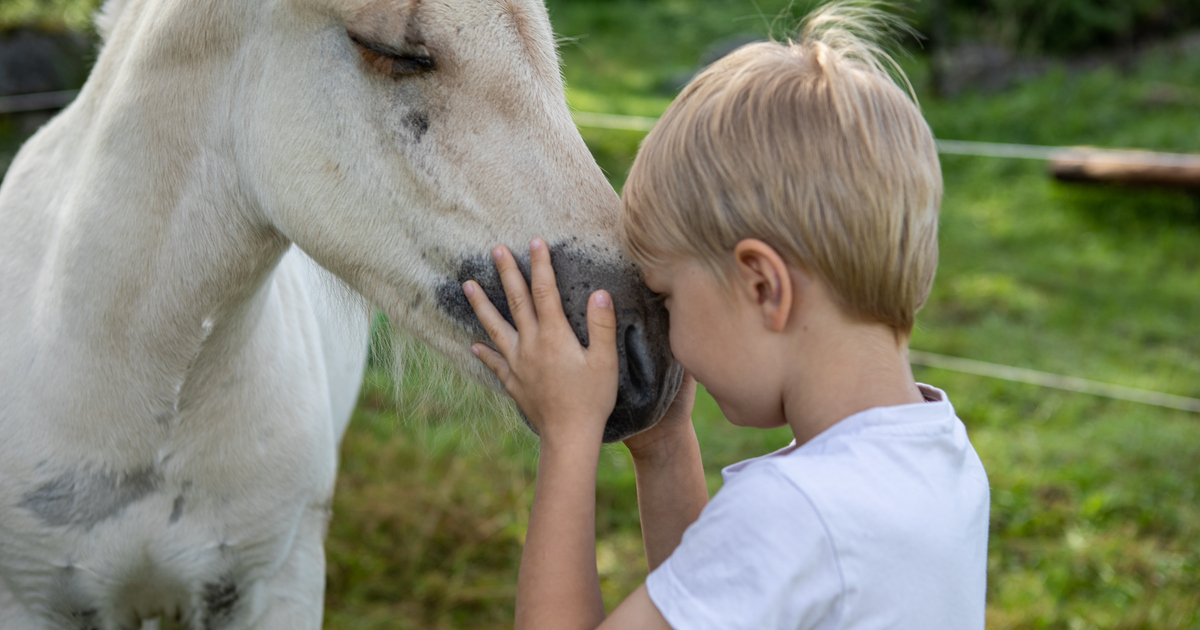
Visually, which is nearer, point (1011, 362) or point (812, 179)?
point (812, 179)

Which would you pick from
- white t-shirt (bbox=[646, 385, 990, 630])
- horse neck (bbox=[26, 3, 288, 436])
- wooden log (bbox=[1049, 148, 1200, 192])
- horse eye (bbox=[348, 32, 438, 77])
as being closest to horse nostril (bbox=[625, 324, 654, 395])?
white t-shirt (bbox=[646, 385, 990, 630])

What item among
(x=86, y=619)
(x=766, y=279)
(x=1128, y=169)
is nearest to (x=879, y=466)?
(x=766, y=279)

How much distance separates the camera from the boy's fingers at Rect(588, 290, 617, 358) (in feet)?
3.89

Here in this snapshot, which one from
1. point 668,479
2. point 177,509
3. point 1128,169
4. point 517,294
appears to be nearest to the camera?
point 517,294

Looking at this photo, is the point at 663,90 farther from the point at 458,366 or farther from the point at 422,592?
the point at 458,366

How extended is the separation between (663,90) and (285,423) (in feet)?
22.3

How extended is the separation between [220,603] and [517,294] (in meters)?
0.89

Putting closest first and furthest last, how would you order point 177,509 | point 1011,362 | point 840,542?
point 840,542, point 177,509, point 1011,362

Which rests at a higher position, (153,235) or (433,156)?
(433,156)

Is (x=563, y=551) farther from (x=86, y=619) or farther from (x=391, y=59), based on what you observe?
(x=86, y=619)

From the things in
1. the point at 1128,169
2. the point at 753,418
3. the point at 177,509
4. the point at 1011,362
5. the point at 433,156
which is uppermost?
the point at 433,156

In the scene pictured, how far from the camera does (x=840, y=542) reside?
98cm

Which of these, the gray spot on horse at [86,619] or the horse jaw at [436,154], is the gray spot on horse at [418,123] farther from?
the gray spot on horse at [86,619]

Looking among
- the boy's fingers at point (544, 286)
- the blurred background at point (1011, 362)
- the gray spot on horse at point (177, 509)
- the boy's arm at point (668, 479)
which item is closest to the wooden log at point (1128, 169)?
the blurred background at point (1011, 362)
